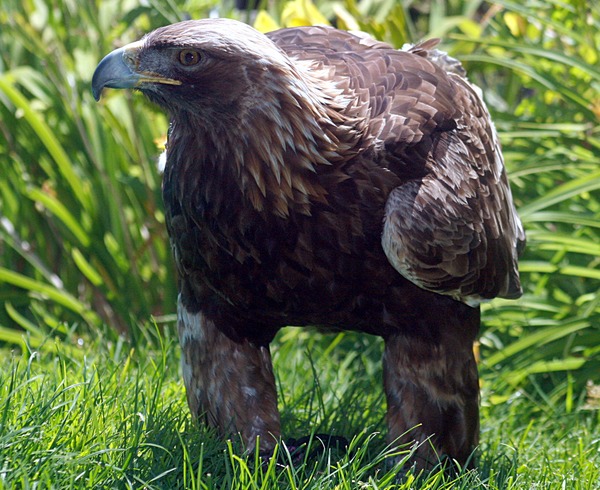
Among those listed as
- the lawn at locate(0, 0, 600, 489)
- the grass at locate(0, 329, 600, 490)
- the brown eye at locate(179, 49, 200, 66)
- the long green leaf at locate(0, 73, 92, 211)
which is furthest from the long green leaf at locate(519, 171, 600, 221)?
the long green leaf at locate(0, 73, 92, 211)

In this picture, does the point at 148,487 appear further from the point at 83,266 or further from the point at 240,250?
the point at 83,266

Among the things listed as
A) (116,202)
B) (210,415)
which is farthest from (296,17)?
(210,415)

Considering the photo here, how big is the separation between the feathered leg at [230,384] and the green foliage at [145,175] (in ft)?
4.60

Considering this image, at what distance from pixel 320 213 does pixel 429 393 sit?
0.72 m

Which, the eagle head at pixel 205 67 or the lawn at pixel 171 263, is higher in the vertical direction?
the eagle head at pixel 205 67

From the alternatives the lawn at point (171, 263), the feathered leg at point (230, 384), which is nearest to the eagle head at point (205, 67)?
the feathered leg at point (230, 384)

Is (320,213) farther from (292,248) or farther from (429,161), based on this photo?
(429,161)

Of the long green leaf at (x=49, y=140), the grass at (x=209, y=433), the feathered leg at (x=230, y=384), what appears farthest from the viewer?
the long green leaf at (x=49, y=140)

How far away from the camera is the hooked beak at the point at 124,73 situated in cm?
278

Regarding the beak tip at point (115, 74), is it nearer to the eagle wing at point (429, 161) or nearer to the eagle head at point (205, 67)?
the eagle head at point (205, 67)

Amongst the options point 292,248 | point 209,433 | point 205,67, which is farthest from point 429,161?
point 209,433

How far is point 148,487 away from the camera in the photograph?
254 cm

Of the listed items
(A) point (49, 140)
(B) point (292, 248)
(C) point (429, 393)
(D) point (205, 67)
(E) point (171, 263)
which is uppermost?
(D) point (205, 67)

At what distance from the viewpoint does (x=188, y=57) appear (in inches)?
110
